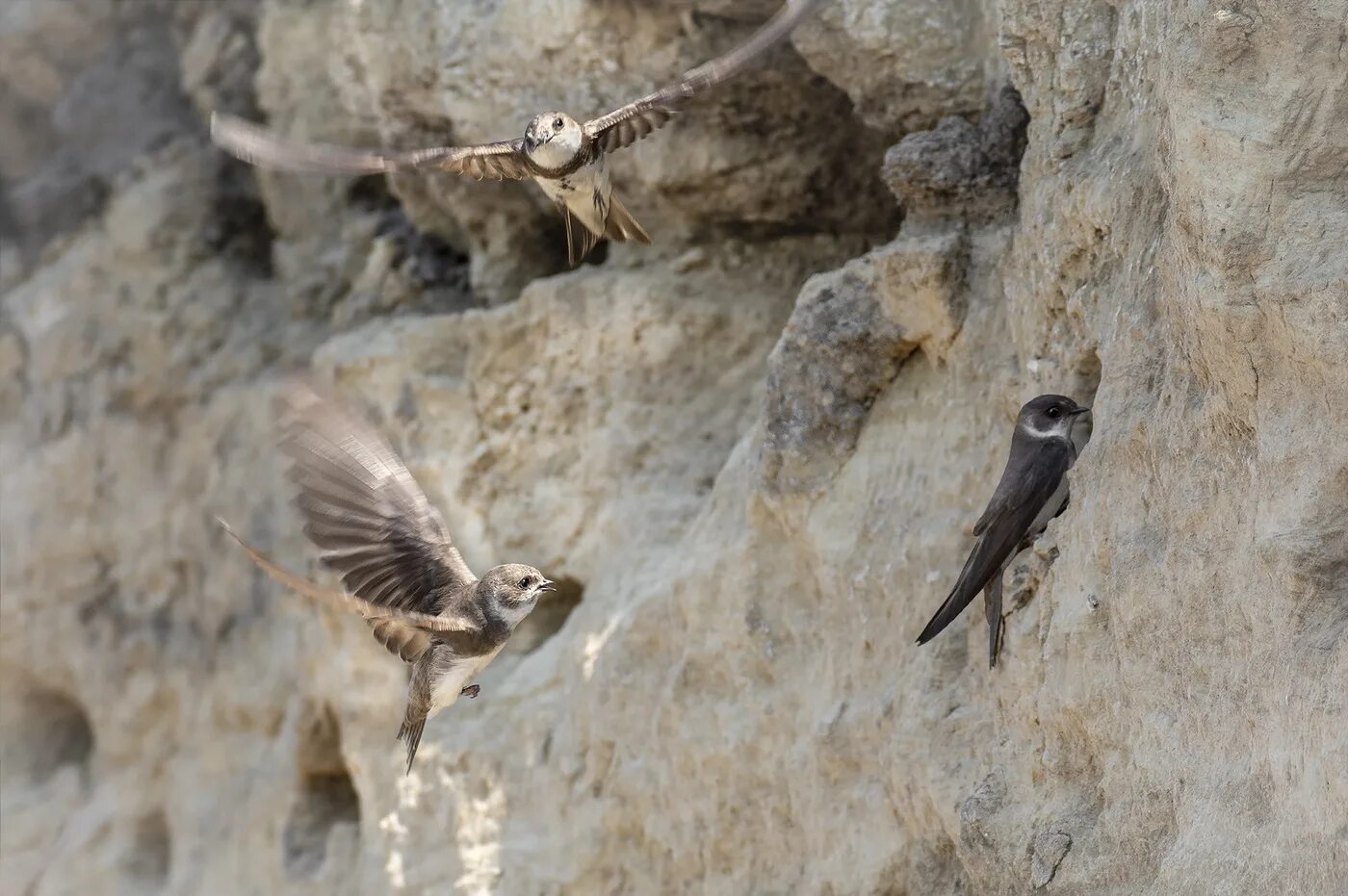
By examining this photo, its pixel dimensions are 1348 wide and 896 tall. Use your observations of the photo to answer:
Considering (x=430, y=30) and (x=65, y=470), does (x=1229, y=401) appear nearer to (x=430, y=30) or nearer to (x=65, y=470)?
(x=430, y=30)

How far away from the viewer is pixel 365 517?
372cm

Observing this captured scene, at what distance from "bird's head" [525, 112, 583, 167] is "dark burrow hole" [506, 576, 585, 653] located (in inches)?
57.4

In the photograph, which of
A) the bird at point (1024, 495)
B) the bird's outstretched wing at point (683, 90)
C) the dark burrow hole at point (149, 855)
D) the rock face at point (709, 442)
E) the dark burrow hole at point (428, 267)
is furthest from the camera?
the dark burrow hole at point (149, 855)

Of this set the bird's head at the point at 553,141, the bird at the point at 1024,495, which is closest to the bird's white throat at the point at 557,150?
the bird's head at the point at 553,141

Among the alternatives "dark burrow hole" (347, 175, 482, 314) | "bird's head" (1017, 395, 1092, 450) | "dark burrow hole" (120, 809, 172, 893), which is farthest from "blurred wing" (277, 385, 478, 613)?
"dark burrow hole" (120, 809, 172, 893)

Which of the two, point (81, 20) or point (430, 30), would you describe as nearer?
point (430, 30)

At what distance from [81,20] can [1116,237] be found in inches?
200

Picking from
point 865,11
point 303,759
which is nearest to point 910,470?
point 865,11

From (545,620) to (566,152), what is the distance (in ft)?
5.38

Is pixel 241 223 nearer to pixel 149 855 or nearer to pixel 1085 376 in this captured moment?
pixel 149 855

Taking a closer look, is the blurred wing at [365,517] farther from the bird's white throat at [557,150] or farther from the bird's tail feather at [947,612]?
the bird's tail feather at [947,612]

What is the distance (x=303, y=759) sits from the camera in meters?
5.62

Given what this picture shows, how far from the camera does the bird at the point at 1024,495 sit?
127 inches

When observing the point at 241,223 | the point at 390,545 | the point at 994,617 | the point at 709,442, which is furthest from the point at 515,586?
the point at 241,223
